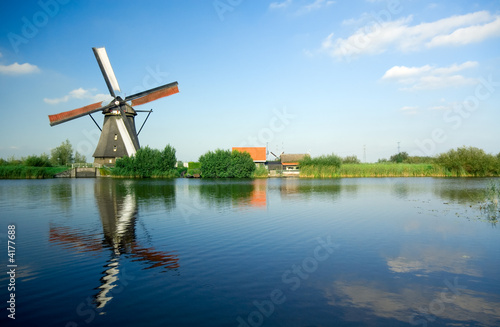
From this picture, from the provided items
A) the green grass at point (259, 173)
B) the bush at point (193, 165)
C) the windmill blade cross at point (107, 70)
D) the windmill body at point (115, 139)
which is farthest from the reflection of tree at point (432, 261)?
the bush at point (193, 165)

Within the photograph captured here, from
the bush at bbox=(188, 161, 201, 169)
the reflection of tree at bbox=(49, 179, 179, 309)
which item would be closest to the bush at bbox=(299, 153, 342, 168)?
the bush at bbox=(188, 161, 201, 169)

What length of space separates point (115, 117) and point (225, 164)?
1855 centimetres

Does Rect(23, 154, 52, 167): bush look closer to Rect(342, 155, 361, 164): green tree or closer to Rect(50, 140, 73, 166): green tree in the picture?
Rect(50, 140, 73, 166): green tree

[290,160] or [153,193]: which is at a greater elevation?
[290,160]

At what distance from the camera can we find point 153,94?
1996 inches

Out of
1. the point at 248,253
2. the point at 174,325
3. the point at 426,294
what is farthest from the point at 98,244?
the point at 426,294

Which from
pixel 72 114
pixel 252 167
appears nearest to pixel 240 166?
pixel 252 167

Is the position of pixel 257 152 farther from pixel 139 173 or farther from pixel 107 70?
pixel 107 70

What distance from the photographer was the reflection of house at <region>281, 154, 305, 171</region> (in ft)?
237

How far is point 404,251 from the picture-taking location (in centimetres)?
859

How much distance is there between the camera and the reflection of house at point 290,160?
237 feet

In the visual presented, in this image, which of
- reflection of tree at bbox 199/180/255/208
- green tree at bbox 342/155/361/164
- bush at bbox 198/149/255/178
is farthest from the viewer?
green tree at bbox 342/155/361/164

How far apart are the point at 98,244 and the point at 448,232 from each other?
10844mm

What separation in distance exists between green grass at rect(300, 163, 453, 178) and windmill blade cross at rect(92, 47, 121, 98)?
3085 cm
